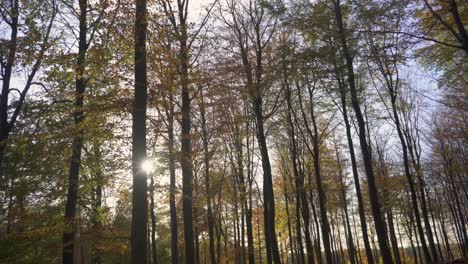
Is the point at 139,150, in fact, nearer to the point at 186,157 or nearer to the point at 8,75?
the point at 186,157

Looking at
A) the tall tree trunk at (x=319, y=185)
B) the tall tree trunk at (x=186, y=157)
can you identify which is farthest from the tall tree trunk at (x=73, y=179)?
the tall tree trunk at (x=319, y=185)

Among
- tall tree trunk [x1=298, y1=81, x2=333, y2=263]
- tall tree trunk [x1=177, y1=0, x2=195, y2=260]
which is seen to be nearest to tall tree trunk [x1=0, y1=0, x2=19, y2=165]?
tall tree trunk [x1=177, y1=0, x2=195, y2=260]

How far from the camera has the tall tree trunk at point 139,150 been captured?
5.89 metres

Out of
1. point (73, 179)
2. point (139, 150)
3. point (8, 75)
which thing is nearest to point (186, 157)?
point (139, 150)

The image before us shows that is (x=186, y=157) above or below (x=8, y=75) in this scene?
below

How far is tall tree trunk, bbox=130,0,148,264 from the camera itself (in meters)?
5.89

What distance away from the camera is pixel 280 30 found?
17375 mm

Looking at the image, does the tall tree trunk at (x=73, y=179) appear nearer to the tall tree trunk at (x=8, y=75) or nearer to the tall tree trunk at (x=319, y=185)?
the tall tree trunk at (x=8, y=75)

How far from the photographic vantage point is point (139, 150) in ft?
21.2

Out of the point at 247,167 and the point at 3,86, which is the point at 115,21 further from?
the point at 247,167

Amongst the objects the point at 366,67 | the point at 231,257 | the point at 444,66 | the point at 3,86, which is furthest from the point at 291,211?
the point at 3,86

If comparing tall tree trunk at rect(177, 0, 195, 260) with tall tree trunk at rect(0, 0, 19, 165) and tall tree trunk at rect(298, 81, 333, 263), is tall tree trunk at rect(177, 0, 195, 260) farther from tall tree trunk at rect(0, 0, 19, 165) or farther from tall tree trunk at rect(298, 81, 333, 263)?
tall tree trunk at rect(298, 81, 333, 263)

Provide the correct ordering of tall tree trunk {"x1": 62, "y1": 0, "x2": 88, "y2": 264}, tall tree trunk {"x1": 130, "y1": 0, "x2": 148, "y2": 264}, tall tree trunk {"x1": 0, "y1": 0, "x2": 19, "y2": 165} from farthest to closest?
tall tree trunk {"x1": 0, "y1": 0, "x2": 19, "y2": 165}, tall tree trunk {"x1": 62, "y1": 0, "x2": 88, "y2": 264}, tall tree trunk {"x1": 130, "y1": 0, "x2": 148, "y2": 264}

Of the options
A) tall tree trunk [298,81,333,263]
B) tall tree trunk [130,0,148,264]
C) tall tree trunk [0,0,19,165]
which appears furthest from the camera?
tall tree trunk [298,81,333,263]
